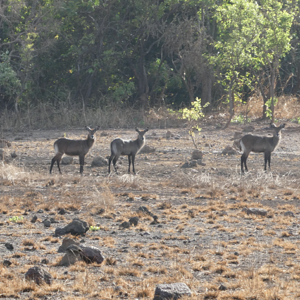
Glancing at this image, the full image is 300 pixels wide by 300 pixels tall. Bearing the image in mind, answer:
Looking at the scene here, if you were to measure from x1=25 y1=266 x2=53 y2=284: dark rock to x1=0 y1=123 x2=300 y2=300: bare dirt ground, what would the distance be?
0.08 meters

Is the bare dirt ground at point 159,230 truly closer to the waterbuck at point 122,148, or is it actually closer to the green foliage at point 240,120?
the waterbuck at point 122,148

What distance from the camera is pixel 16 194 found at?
11.5 meters

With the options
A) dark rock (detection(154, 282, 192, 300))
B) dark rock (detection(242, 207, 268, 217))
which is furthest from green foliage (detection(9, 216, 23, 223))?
dark rock (detection(154, 282, 192, 300))

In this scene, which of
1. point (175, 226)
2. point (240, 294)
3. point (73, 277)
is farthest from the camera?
point (175, 226)

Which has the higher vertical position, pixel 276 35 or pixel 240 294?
pixel 276 35

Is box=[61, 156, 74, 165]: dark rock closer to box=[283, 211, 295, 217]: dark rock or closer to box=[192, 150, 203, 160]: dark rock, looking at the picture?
box=[192, 150, 203, 160]: dark rock

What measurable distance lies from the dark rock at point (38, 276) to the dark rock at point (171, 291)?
1.28m

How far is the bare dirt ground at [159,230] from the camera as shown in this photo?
577 centimetres

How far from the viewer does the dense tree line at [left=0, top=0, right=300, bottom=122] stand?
1080 inches

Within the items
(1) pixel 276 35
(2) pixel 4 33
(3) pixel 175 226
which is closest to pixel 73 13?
(2) pixel 4 33

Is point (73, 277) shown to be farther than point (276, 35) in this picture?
No

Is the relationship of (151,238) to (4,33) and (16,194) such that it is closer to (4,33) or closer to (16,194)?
(16,194)

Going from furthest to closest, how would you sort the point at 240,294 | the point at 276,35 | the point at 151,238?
the point at 276,35 < the point at 151,238 < the point at 240,294

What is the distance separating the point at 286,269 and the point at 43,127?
21994mm
